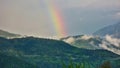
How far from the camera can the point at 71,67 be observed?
3584cm

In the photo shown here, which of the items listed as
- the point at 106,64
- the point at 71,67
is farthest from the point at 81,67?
the point at 106,64

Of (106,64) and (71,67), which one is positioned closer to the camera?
(71,67)

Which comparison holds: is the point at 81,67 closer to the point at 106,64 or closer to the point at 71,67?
the point at 71,67

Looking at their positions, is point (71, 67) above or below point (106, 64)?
below

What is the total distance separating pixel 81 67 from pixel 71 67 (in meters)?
2.44

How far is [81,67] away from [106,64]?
82.4m

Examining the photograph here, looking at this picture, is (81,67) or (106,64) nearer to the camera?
(81,67)

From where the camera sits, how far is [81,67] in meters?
38.0

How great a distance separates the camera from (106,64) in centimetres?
11888
